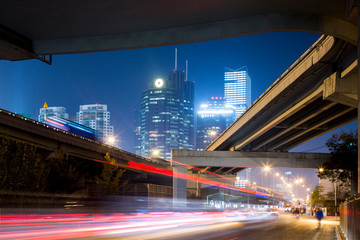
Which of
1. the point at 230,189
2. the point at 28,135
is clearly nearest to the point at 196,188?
the point at 230,189

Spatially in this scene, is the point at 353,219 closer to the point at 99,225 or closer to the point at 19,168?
the point at 99,225

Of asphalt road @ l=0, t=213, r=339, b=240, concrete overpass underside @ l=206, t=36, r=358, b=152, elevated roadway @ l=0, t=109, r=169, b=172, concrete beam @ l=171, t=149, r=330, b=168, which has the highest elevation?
concrete overpass underside @ l=206, t=36, r=358, b=152

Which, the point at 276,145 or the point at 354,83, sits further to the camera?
the point at 276,145

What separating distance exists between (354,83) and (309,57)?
136 inches

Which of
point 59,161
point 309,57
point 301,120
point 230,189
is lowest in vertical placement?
point 230,189

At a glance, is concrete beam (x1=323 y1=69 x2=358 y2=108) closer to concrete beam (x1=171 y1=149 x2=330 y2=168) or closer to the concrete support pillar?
concrete beam (x1=171 y1=149 x2=330 y2=168)

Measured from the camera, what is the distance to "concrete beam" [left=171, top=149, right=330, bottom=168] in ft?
175

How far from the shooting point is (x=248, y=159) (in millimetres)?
54281

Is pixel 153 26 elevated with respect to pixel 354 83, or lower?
elevated

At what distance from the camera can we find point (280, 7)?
22328mm

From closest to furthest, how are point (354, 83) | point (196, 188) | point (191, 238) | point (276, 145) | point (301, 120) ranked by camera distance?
point (191, 238) < point (354, 83) < point (301, 120) < point (276, 145) < point (196, 188)

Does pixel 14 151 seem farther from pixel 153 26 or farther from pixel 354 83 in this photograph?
pixel 354 83

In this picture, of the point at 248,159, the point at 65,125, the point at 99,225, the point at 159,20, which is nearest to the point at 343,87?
the point at 159,20

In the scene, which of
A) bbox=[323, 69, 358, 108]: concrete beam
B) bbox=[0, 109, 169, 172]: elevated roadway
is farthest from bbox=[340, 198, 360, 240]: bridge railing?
bbox=[0, 109, 169, 172]: elevated roadway
